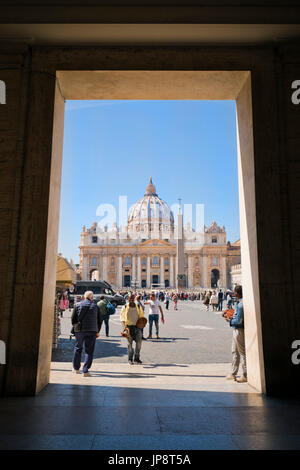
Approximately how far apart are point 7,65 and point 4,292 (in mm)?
Answer: 2763

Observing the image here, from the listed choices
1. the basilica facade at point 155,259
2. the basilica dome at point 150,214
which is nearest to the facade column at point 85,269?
the basilica facade at point 155,259

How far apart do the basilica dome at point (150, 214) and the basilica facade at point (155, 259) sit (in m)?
10.8

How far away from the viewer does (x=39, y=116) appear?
14.8 feet

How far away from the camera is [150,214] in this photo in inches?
4006

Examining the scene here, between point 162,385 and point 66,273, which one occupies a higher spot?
point 66,273

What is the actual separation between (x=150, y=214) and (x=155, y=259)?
18747mm

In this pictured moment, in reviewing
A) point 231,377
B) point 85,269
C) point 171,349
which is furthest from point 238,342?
point 85,269

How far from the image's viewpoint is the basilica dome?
332 feet

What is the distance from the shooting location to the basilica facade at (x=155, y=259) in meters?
85.7

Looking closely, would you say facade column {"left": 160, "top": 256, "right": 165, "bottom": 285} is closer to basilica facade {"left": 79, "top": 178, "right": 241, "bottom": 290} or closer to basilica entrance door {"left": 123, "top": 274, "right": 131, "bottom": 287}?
basilica facade {"left": 79, "top": 178, "right": 241, "bottom": 290}
